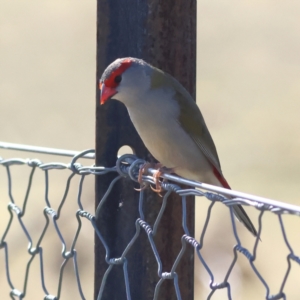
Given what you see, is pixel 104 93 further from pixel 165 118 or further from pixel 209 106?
pixel 209 106

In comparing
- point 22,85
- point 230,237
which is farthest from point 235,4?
point 230,237

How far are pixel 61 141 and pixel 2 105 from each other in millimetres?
1404

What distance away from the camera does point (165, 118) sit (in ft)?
10.4

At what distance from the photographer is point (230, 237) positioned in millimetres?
5316

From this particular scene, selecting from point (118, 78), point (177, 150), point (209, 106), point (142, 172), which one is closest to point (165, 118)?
point (177, 150)

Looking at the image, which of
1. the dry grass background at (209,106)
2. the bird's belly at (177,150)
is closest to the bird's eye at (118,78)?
the bird's belly at (177,150)

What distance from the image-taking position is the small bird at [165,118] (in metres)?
2.75

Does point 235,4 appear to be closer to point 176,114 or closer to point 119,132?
point 176,114

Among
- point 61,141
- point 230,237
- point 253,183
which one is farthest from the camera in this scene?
point 61,141

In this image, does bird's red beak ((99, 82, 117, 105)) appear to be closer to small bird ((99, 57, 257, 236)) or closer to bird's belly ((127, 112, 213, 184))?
small bird ((99, 57, 257, 236))

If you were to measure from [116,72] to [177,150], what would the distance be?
561 mm

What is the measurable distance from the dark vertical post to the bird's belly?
0.35 metres

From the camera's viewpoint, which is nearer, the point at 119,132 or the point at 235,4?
the point at 119,132

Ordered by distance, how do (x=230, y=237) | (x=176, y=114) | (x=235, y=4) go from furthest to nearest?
(x=235, y=4)
(x=230, y=237)
(x=176, y=114)
